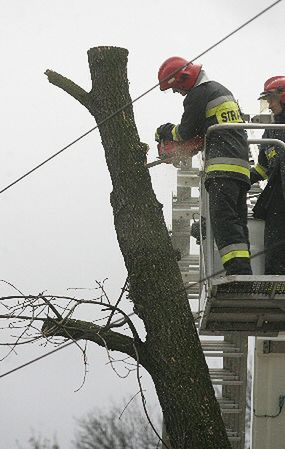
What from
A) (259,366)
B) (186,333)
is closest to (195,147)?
(186,333)

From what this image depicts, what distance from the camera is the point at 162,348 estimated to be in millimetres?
7492

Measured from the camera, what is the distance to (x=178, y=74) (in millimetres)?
8055

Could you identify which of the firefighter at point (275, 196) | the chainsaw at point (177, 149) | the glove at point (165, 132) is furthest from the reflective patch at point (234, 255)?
the glove at point (165, 132)

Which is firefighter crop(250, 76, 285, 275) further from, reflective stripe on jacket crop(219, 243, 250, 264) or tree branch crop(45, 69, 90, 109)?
tree branch crop(45, 69, 90, 109)

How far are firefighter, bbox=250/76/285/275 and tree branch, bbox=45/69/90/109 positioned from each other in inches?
48.8

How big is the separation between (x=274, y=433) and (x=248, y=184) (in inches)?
165

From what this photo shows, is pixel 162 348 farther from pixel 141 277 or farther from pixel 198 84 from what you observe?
pixel 198 84

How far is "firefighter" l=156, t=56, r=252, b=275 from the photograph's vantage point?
7.58 meters

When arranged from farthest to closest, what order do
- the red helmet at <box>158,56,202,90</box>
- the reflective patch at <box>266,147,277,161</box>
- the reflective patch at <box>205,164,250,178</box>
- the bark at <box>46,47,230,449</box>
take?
the reflective patch at <box>266,147,277,161</box>
the red helmet at <box>158,56,202,90</box>
the reflective patch at <box>205,164,250,178</box>
the bark at <box>46,47,230,449</box>

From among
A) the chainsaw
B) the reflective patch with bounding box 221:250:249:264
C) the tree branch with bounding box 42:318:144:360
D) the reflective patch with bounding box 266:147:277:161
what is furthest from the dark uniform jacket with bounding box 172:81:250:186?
the tree branch with bounding box 42:318:144:360

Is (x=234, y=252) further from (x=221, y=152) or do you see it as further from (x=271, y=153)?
(x=271, y=153)

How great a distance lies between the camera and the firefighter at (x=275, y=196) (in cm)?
781

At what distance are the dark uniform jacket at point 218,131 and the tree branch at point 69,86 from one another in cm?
69

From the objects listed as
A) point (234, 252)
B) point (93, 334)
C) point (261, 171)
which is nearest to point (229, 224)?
point (234, 252)
